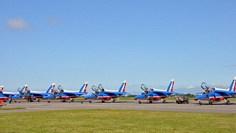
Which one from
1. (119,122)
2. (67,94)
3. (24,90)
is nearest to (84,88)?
(67,94)

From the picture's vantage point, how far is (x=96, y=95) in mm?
78250

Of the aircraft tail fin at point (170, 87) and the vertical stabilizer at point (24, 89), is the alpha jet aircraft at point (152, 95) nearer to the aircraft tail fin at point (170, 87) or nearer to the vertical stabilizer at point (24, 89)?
the aircraft tail fin at point (170, 87)

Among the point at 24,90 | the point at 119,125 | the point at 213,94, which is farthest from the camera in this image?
the point at 24,90

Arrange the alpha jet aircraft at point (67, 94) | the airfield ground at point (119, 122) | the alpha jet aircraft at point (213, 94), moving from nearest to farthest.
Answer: the airfield ground at point (119, 122), the alpha jet aircraft at point (213, 94), the alpha jet aircraft at point (67, 94)

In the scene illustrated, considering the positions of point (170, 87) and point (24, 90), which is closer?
point (170, 87)

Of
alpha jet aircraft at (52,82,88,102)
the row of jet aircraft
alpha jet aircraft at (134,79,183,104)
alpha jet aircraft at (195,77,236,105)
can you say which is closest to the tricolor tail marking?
the row of jet aircraft

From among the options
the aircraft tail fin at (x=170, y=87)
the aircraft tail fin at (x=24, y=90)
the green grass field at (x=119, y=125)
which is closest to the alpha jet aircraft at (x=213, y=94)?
the aircraft tail fin at (x=170, y=87)

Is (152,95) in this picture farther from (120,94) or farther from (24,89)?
(24,89)

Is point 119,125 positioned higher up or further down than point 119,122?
further down

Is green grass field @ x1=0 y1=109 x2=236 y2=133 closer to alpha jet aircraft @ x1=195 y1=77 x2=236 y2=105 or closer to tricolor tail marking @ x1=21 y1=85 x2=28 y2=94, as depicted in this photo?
alpha jet aircraft @ x1=195 y1=77 x2=236 y2=105

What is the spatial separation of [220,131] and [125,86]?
66106 mm

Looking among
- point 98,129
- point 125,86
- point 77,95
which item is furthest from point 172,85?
point 98,129

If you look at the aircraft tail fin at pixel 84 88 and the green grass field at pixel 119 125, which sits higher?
the aircraft tail fin at pixel 84 88

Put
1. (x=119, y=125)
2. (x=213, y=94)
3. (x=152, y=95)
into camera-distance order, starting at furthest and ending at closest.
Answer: (x=152, y=95) → (x=213, y=94) → (x=119, y=125)
